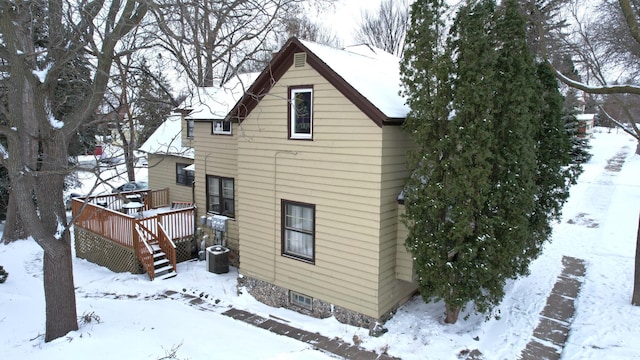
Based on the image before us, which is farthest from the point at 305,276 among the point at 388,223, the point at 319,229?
the point at 388,223

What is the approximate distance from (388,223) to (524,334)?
3.72m

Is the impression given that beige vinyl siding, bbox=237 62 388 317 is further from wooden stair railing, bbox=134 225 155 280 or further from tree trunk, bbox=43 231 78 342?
tree trunk, bbox=43 231 78 342

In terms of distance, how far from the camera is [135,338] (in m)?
8.09

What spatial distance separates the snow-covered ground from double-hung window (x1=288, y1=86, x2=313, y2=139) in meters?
4.46

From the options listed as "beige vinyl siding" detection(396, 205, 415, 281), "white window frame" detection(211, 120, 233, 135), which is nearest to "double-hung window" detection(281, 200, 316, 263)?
"beige vinyl siding" detection(396, 205, 415, 281)

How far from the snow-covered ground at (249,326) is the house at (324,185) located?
788mm

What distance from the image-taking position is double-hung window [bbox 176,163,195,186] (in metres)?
17.9

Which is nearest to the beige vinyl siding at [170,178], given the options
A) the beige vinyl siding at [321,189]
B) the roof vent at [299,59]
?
the beige vinyl siding at [321,189]

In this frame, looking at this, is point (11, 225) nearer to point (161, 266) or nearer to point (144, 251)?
point (144, 251)

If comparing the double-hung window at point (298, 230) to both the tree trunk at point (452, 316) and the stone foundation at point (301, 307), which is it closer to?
the stone foundation at point (301, 307)

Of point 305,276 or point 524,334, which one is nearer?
point 524,334

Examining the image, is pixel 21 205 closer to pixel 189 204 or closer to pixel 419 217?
pixel 419 217

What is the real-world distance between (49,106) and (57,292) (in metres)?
3.78

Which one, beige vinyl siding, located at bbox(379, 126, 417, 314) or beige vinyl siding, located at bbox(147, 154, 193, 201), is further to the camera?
beige vinyl siding, located at bbox(147, 154, 193, 201)
